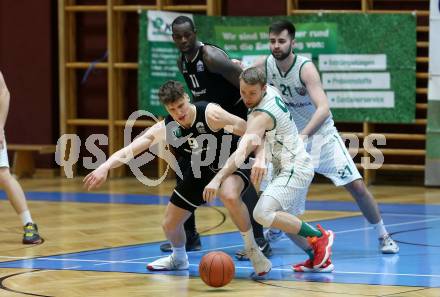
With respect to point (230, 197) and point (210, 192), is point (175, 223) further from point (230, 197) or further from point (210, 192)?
point (210, 192)

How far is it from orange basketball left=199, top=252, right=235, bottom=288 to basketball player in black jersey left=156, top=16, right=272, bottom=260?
1369mm

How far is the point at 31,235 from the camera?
850 cm

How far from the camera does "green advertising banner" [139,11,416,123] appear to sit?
12.6m

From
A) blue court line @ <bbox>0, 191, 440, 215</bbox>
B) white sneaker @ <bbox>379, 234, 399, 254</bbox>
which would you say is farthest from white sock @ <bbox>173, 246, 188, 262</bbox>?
blue court line @ <bbox>0, 191, 440, 215</bbox>

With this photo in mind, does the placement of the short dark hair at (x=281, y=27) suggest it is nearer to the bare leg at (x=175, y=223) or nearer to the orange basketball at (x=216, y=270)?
the bare leg at (x=175, y=223)

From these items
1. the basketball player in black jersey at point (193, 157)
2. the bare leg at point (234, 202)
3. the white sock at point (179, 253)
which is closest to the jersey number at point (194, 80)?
the basketball player in black jersey at point (193, 157)

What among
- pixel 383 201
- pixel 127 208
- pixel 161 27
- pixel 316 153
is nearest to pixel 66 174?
pixel 161 27

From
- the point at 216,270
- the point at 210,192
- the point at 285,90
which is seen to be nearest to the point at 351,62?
the point at 285,90

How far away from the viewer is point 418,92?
42.0 feet

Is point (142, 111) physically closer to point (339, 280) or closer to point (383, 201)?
point (383, 201)

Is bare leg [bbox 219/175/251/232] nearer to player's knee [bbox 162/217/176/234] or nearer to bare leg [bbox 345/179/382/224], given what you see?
player's knee [bbox 162/217/176/234]

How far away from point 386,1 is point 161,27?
2948mm

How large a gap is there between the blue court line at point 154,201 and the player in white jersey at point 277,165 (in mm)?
3619

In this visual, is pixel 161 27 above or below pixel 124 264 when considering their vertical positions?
above
